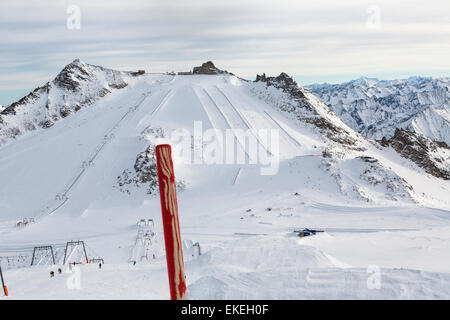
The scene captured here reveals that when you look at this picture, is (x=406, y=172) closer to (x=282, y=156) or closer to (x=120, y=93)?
(x=282, y=156)

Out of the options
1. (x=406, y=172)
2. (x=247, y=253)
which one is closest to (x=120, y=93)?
(x=406, y=172)

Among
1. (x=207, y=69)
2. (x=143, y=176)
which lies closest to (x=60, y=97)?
(x=207, y=69)

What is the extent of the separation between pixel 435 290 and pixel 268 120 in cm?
5247

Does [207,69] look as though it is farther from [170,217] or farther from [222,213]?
[170,217]

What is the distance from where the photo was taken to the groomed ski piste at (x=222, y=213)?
30.1 feet

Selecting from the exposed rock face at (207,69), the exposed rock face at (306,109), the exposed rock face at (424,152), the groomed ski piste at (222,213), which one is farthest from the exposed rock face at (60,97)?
the exposed rock face at (424,152)

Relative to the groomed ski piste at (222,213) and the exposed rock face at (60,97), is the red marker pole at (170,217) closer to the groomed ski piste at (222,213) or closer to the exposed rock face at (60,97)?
the groomed ski piste at (222,213)

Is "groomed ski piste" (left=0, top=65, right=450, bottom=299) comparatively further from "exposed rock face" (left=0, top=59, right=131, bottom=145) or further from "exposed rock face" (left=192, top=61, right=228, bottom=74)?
"exposed rock face" (left=192, top=61, right=228, bottom=74)

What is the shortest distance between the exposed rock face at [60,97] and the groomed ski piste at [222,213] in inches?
116

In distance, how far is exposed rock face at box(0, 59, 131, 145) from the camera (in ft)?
216
